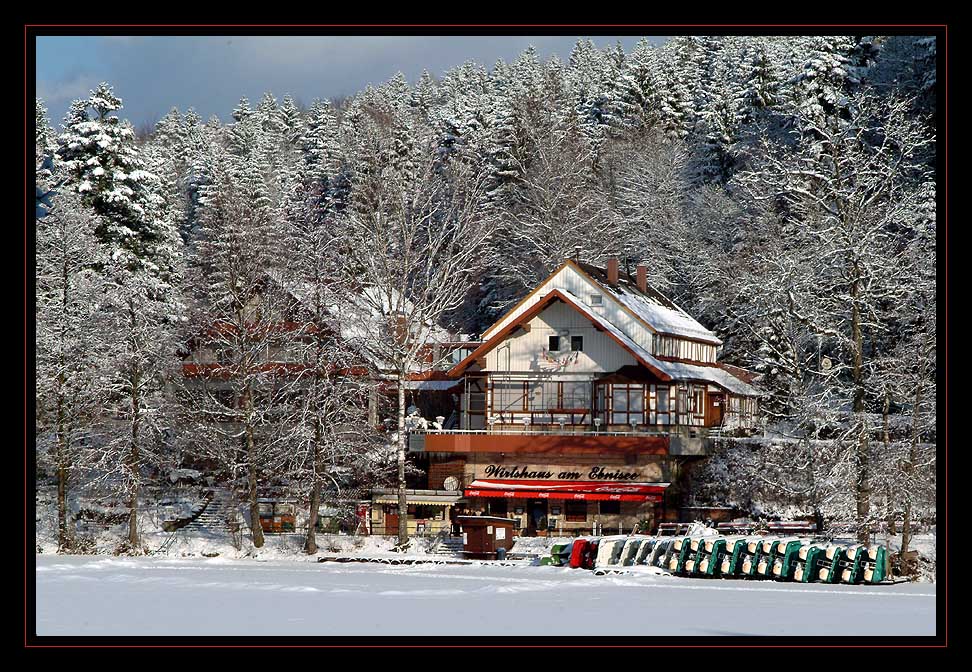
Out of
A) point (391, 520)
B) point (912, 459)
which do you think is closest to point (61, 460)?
point (391, 520)

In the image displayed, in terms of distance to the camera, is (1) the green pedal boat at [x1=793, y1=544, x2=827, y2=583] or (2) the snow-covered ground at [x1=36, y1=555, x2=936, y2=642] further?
(1) the green pedal boat at [x1=793, y1=544, x2=827, y2=583]

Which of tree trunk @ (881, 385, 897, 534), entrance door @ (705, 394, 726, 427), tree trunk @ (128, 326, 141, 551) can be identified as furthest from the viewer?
entrance door @ (705, 394, 726, 427)

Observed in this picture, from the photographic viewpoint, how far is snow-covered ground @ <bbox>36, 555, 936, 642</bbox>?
20.5 meters

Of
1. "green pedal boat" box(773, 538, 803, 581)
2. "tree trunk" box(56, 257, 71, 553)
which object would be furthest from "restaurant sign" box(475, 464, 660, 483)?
"tree trunk" box(56, 257, 71, 553)

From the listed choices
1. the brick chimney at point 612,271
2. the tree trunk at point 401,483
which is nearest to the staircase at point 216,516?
the tree trunk at point 401,483

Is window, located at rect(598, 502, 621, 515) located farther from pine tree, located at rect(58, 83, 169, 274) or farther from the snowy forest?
pine tree, located at rect(58, 83, 169, 274)

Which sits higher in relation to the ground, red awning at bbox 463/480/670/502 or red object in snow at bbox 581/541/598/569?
red awning at bbox 463/480/670/502

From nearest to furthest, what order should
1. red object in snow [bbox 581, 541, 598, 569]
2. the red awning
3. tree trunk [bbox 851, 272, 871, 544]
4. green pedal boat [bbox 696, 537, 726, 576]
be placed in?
green pedal boat [bbox 696, 537, 726, 576], red object in snow [bbox 581, 541, 598, 569], tree trunk [bbox 851, 272, 871, 544], the red awning

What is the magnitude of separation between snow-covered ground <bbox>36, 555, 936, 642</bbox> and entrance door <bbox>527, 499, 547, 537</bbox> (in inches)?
434

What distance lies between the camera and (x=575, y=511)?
43750 mm

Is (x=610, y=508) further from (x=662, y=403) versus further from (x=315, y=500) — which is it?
(x=315, y=500)

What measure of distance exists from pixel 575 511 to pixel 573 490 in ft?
3.25

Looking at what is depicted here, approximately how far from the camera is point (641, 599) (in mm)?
25281
